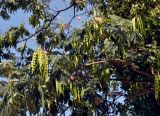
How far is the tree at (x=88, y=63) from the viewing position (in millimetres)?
8773

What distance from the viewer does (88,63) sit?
10.4 meters

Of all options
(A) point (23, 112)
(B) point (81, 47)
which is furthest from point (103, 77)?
(A) point (23, 112)

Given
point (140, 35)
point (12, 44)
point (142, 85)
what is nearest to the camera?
point (140, 35)

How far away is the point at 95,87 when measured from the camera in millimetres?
11812

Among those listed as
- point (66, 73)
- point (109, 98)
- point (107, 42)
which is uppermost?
point (107, 42)

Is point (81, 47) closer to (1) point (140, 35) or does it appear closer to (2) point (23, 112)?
(1) point (140, 35)

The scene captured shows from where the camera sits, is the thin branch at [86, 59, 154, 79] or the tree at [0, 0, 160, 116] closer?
the tree at [0, 0, 160, 116]

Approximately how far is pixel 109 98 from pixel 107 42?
4503mm

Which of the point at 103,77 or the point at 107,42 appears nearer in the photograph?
the point at 107,42

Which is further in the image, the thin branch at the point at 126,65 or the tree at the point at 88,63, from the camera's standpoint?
the thin branch at the point at 126,65

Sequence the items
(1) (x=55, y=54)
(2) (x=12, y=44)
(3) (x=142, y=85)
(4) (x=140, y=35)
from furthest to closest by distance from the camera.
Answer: (2) (x=12, y=44) < (3) (x=142, y=85) < (1) (x=55, y=54) < (4) (x=140, y=35)

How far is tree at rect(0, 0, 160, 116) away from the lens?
28.8 ft

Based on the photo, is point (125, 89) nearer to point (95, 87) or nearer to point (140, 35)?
point (95, 87)

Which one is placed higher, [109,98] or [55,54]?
[55,54]
